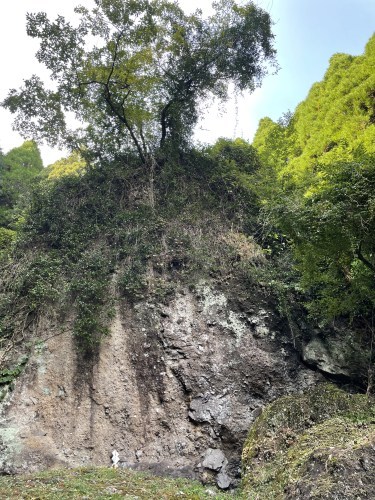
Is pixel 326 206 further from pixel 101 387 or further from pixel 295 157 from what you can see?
pixel 295 157

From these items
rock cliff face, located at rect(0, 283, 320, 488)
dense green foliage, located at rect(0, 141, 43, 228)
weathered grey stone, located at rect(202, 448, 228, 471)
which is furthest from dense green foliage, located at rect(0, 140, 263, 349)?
weathered grey stone, located at rect(202, 448, 228, 471)

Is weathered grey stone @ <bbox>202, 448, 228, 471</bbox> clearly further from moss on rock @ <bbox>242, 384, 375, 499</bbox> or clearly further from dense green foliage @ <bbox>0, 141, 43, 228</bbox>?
dense green foliage @ <bbox>0, 141, 43, 228</bbox>

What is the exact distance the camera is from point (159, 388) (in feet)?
29.8

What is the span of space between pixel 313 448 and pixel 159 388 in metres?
4.43

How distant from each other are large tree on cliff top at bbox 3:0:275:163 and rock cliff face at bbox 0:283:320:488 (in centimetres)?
732

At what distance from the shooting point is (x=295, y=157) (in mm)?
15500

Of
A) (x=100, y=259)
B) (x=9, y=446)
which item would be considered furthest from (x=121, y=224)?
(x=9, y=446)

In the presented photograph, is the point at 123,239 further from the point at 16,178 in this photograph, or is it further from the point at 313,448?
the point at 16,178

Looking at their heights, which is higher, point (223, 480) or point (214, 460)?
point (214, 460)

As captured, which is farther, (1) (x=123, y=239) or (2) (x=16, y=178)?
(2) (x=16, y=178)

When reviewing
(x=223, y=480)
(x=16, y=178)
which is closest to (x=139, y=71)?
(x=16, y=178)

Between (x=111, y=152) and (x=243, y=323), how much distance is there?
334 inches

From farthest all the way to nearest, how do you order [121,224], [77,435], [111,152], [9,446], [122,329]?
[111,152], [121,224], [122,329], [77,435], [9,446]

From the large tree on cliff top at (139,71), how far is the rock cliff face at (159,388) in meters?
7.32
